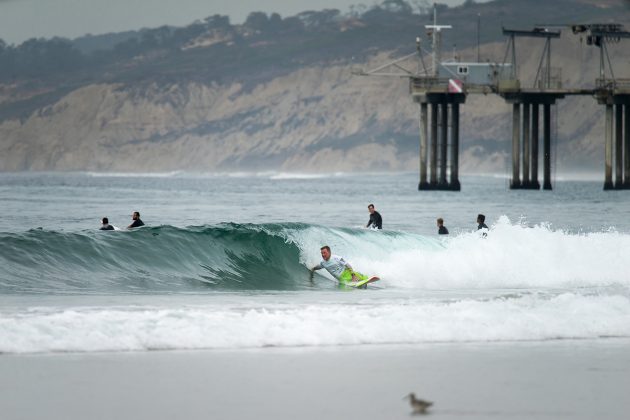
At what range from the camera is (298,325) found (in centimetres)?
1341

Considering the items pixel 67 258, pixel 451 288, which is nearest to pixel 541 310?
pixel 451 288

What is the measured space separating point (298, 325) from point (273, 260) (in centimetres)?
1173

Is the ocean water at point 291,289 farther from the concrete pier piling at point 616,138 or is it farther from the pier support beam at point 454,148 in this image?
the pier support beam at point 454,148

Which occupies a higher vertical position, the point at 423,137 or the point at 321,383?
the point at 423,137

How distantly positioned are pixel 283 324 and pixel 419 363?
214 centimetres

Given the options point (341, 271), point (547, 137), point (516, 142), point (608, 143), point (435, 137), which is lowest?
point (341, 271)

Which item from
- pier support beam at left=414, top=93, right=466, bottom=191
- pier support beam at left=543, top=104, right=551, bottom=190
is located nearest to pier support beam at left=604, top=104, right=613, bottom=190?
pier support beam at left=543, top=104, right=551, bottom=190

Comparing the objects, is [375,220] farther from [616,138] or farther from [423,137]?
[616,138]

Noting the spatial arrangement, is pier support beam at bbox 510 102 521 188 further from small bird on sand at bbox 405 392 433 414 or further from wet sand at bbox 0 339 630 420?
small bird on sand at bbox 405 392 433 414

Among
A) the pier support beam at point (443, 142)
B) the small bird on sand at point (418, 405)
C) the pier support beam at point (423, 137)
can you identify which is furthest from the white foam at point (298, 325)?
the pier support beam at point (443, 142)

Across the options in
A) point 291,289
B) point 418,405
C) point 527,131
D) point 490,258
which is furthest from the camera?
point 527,131

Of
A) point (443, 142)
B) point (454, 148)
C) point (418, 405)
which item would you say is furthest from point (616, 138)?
point (418, 405)

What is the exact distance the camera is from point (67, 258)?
22953mm

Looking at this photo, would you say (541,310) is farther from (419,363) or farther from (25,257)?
Answer: (25,257)
